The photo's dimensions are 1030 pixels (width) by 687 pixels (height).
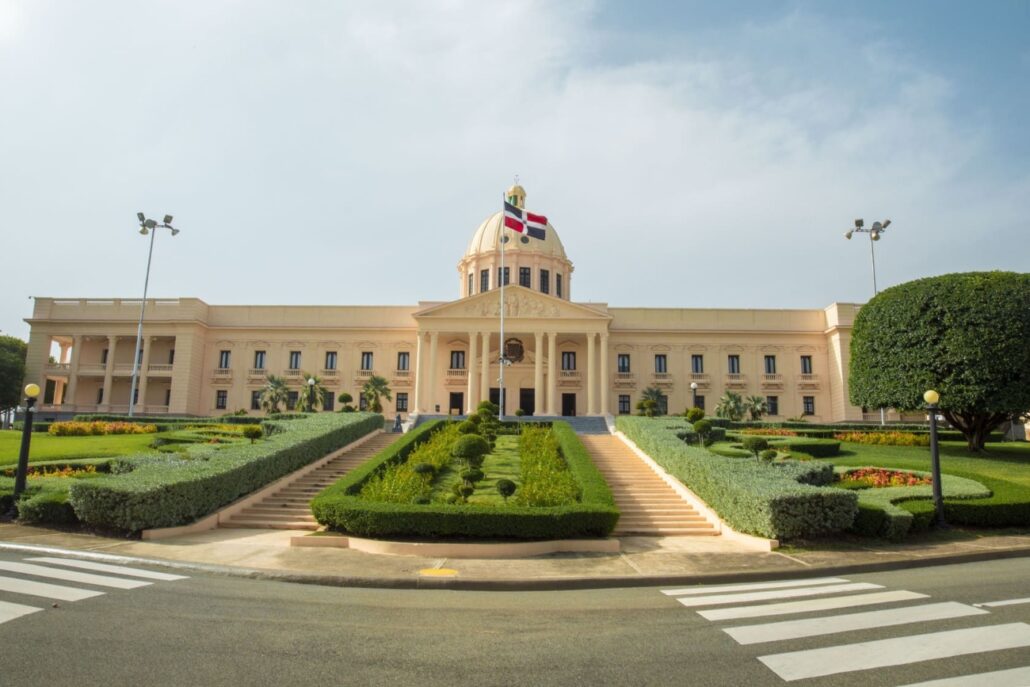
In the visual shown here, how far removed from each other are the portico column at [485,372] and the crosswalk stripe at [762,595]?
4000 cm

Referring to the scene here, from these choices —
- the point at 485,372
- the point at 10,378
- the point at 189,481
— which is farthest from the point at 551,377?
the point at 10,378

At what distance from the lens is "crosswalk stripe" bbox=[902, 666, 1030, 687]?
18.7 feet

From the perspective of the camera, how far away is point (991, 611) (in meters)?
8.26

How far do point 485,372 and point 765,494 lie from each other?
3655cm

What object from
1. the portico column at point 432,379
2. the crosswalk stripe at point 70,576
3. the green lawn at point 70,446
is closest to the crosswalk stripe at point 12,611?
the crosswalk stripe at point 70,576

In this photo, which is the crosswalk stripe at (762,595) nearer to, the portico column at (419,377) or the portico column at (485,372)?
the portico column at (485,372)

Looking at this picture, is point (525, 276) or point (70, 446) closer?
point (70, 446)

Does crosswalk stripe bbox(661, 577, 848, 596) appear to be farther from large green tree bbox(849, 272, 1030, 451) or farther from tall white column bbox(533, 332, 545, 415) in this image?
tall white column bbox(533, 332, 545, 415)

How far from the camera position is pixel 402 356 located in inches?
2152

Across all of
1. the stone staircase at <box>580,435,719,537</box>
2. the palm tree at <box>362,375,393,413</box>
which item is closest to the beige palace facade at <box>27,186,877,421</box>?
the palm tree at <box>362,375,393,413</box>

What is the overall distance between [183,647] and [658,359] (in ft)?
165

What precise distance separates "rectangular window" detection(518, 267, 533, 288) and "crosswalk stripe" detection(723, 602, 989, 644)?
2032 inches

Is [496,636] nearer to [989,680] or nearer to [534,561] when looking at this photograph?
[989,680]

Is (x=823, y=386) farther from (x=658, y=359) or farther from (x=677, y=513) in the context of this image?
(x=677, y=513)
